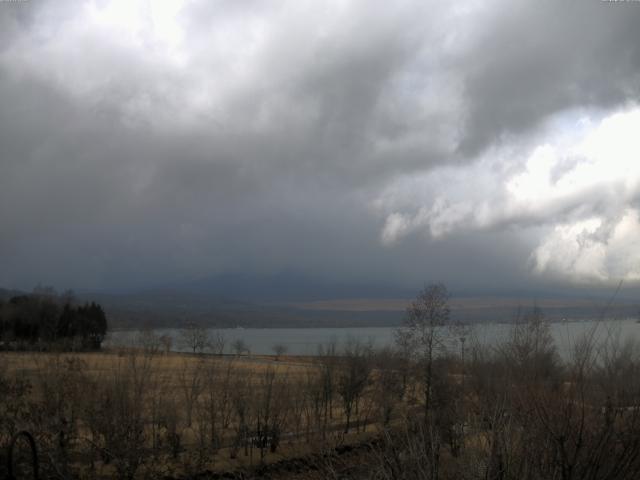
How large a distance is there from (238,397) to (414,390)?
2204cm

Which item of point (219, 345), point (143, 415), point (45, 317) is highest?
point (45, 317)

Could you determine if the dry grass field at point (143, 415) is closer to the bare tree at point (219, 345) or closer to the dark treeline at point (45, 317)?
the bare tree at point (219, 345)

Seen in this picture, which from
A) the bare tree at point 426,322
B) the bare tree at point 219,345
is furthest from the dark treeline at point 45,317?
the bare tree at point 426,322

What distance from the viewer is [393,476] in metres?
9.05

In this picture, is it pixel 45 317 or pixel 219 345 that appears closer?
pixel 219 345

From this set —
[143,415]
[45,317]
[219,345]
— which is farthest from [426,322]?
[45,317]

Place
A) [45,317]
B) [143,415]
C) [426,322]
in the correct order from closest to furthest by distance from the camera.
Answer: [143,415], [426,322], [45,317]

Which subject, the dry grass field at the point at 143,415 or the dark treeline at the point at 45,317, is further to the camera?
the dark treeline at the point at 45,317

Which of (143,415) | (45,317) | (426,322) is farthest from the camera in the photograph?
(45,317)

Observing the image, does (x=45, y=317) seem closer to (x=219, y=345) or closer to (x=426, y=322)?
(x=219, y=345)

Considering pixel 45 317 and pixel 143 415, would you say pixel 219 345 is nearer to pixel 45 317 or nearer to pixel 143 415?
pixel 143 415

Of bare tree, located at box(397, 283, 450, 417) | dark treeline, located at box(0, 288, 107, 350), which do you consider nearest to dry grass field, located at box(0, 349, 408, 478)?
bare tree, located at box(397, 283, 450, 417)

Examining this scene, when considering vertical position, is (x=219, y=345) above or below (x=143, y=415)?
above

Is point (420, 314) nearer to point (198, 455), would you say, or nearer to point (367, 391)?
point (367, 391)
